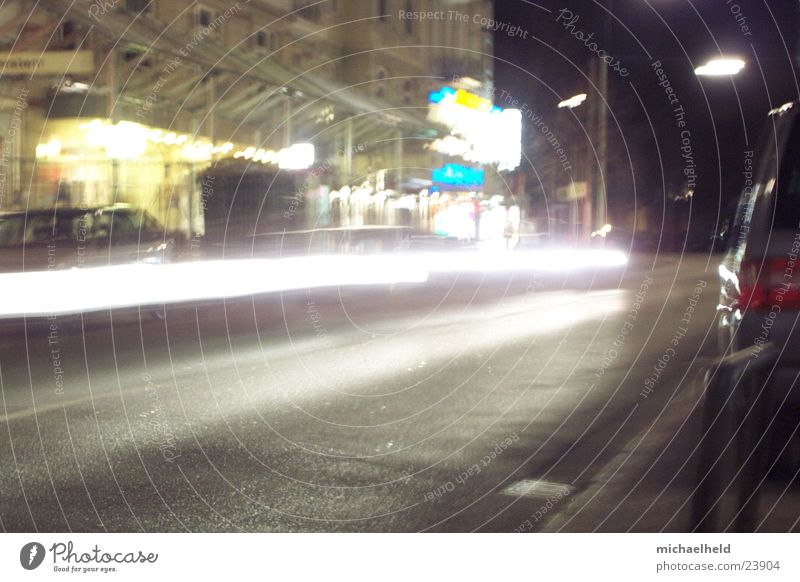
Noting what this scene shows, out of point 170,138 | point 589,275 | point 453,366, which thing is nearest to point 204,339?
point 453,366

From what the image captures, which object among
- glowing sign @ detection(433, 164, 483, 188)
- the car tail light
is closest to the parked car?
the car tail light

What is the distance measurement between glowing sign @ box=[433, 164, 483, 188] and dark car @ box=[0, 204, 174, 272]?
3.16 metres

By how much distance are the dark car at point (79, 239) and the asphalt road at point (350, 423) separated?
642 millimetres

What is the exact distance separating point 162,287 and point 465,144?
3893 millimetres

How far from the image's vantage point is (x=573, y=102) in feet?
45.2

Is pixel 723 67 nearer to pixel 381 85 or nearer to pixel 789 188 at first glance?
pixel 789 188

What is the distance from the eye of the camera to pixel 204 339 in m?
10.5

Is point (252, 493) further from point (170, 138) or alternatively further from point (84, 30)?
point (170, 138)

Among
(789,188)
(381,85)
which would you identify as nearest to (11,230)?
(381,85)
